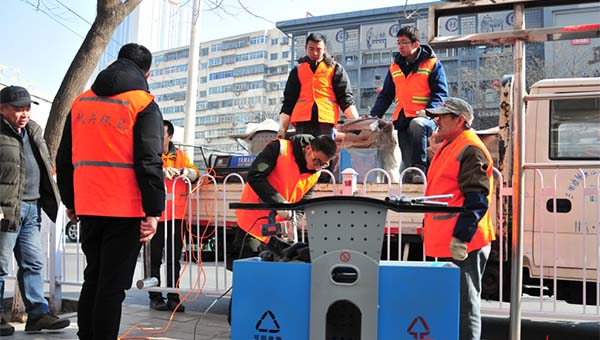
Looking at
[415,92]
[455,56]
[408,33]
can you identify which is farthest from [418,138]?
[455,56]

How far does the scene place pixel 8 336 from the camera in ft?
15.0

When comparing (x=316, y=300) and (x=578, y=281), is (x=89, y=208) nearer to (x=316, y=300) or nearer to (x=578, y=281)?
(x=316, y=300)

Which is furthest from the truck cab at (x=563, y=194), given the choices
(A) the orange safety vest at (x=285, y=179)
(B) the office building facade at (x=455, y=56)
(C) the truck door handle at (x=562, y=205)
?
(B) the office building facade at (x=455, y=56)

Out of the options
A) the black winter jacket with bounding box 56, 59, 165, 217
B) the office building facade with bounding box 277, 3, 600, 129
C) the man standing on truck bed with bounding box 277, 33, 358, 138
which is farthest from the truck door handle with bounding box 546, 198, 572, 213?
the office building facade with bounding box 277, 3, 600, 129

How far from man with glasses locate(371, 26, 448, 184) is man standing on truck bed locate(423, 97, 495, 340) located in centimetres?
199

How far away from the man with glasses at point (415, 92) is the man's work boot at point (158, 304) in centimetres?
295

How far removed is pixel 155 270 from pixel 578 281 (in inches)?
164

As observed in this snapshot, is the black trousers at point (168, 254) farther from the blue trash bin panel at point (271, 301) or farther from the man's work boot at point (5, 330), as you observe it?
the blue trash bin panel at point (271, 301)

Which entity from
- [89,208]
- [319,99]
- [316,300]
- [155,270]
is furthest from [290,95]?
[316,300]

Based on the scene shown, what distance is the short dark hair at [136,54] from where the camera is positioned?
356cm

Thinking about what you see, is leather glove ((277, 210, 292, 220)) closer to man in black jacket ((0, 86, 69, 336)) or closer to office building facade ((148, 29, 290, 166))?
man in black jacket ((0, 86, 69, 336))

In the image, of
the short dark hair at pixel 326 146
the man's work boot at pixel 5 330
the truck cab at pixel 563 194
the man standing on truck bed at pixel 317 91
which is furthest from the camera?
the man standing on truck bed at pixel 317 91

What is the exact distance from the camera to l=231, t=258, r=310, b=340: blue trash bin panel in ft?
7.32

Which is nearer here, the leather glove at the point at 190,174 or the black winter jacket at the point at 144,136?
the black winter jacket at the point at 144,136
